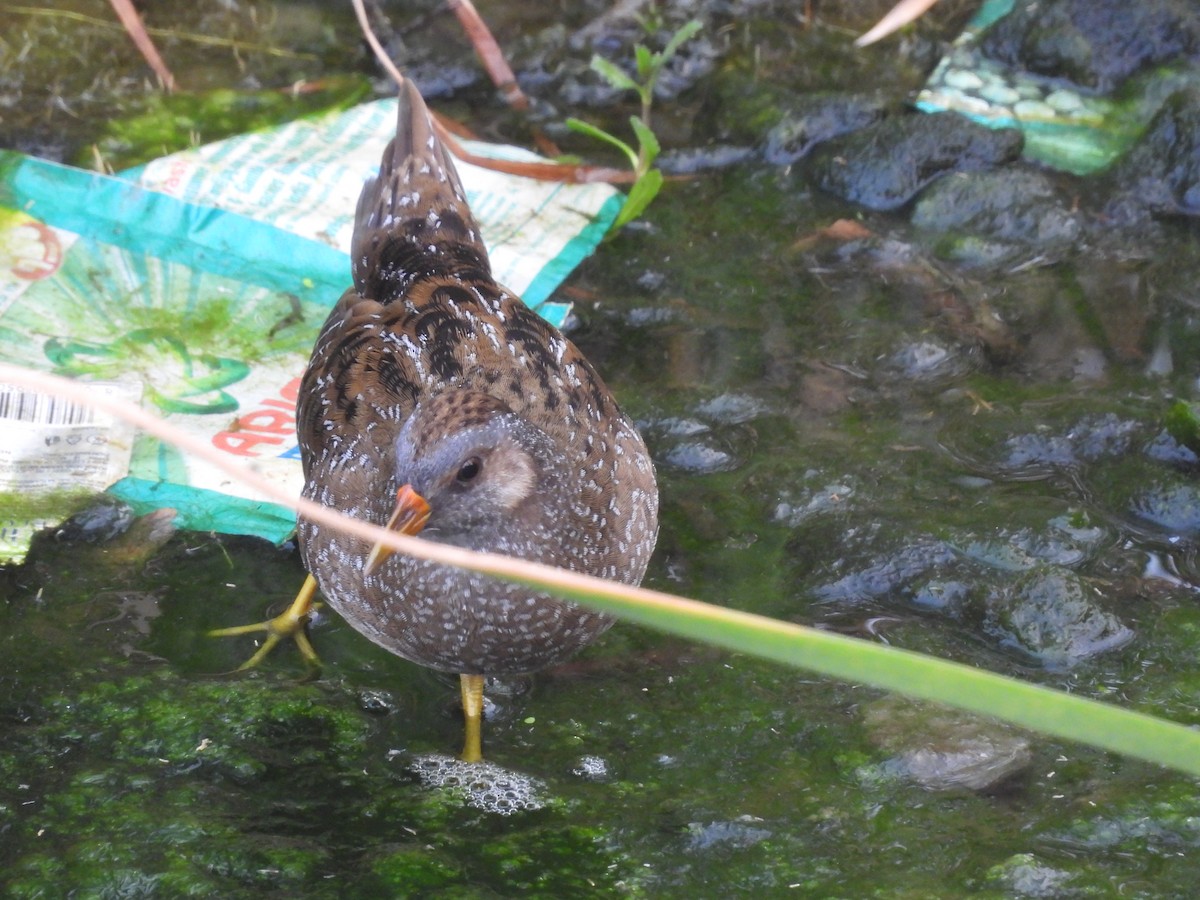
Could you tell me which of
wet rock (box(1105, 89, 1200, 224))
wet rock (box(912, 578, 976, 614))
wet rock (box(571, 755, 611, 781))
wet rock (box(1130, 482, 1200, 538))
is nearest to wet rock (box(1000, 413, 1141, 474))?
wet rock (box(1130, 482, 1200, 538))

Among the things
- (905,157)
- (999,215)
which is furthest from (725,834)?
(905,157)

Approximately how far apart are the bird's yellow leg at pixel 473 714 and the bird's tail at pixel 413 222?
0.83m

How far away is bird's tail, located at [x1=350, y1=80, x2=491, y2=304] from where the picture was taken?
116 inches

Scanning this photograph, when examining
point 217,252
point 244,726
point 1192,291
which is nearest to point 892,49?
point 1192,291

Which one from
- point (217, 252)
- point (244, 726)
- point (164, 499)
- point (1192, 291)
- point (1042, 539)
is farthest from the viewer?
point (217, 252)

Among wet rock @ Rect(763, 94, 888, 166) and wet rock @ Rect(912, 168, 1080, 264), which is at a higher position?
wet rock @ Rect(763, 94, 888, 166)

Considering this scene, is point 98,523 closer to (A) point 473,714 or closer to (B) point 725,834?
(A) point 473,714

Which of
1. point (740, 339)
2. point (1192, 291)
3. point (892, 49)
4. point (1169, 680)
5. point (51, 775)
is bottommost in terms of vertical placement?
point (51, 775)

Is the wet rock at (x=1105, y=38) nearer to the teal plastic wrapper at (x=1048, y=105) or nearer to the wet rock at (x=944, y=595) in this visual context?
the teal plastic wrapper at (x=1048, y=105)

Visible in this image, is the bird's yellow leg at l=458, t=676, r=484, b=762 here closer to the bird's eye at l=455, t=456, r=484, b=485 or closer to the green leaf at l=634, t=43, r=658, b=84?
the bird's eye at l=455, t=456, r=484, b=485

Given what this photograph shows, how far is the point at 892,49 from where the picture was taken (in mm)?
4430

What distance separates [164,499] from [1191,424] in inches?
91.2

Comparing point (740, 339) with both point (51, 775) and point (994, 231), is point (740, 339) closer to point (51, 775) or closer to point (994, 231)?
point (994, 231)

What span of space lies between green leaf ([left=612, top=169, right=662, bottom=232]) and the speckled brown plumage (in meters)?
0.91
